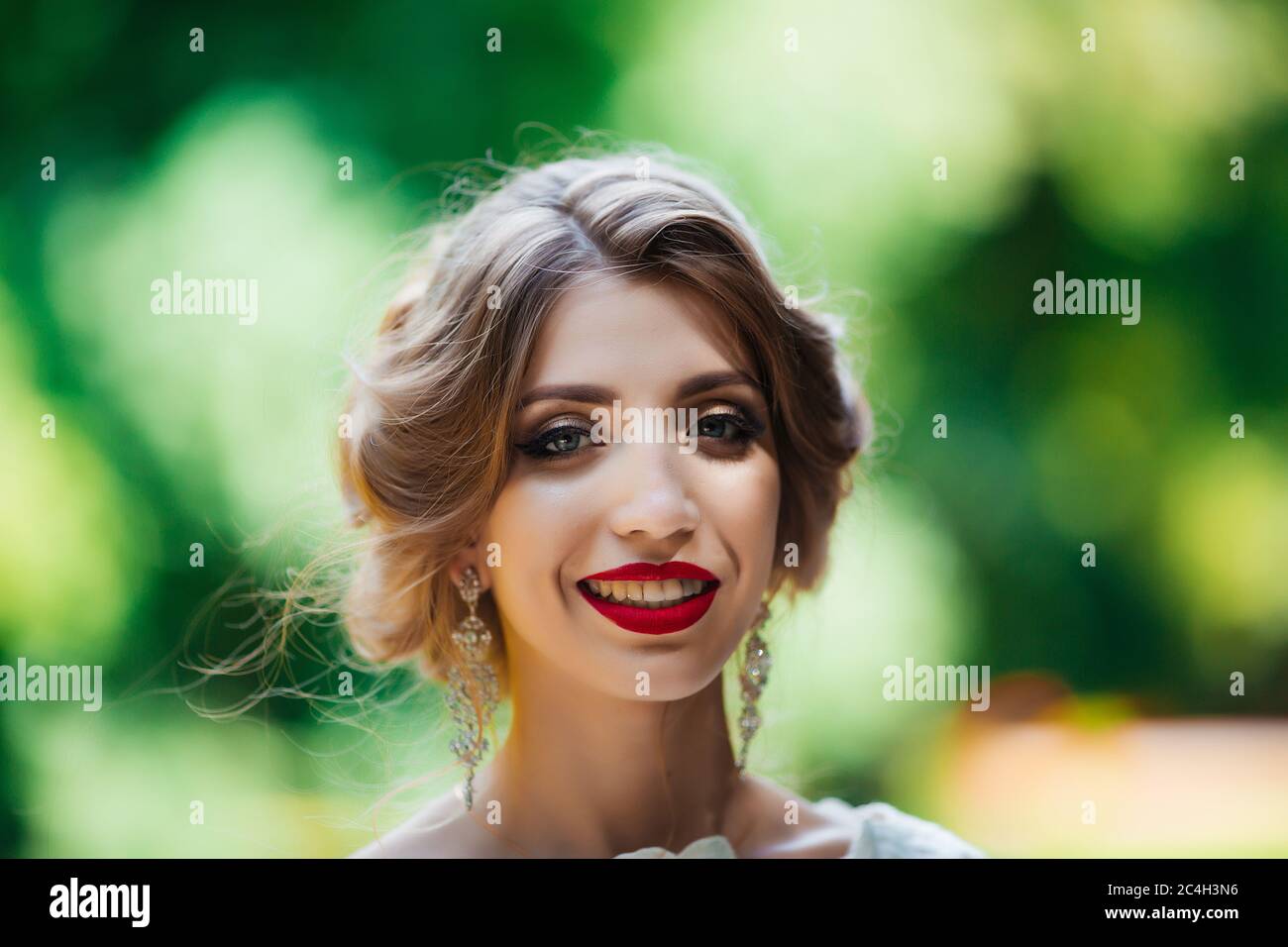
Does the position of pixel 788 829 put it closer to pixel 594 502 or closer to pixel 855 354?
pixel 594 502

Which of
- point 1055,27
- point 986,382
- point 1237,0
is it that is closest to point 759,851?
point 986,382

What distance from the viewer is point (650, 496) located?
6.00ft

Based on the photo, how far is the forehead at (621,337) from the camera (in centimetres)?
187

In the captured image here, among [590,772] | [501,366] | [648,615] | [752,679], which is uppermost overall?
[501,366]

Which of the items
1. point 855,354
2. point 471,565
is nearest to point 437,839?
point 471,565

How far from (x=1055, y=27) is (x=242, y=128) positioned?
1790 mm

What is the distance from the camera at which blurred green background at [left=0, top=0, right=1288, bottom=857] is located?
2.43 m

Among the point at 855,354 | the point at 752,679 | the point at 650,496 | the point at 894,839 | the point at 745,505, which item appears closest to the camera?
the point at 650,496

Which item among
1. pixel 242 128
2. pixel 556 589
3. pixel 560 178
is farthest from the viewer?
pixel 242 128

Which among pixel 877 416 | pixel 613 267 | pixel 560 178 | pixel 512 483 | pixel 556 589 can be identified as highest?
pixel 560 178

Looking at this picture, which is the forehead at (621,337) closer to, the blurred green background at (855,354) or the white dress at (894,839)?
the blurred green background at (855,354)

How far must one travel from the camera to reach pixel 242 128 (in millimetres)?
2576

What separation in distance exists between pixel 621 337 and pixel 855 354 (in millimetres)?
789
